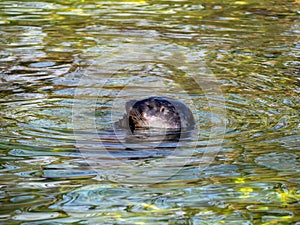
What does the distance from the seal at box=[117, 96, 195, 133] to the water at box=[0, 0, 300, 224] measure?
193 mm

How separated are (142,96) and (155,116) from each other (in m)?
1.60

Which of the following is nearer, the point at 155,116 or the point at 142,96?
the point at 155,116

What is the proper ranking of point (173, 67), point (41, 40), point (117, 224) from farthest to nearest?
point (41, 40)
point (173, 67)
point (117, 224)

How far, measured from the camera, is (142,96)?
1022 centimetres

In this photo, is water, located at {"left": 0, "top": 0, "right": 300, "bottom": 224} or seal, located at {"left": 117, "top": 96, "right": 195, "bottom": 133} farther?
seal, located at {"left": 117, "top": 96, "right": 195, "bottom": 133}

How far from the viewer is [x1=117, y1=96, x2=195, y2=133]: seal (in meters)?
8.69

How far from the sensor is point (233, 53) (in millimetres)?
11969

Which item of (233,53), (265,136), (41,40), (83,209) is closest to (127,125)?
(265,136)

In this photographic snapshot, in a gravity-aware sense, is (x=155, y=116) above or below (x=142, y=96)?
above

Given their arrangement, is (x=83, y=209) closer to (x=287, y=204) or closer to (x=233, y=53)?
(x=287, y=204)

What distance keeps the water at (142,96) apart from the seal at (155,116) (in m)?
0.19

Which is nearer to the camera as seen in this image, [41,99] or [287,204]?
[287,204]

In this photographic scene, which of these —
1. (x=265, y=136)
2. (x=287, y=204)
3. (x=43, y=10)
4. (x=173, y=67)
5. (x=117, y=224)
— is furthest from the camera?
(x=43, y=10)

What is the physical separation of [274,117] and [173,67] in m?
3.00
